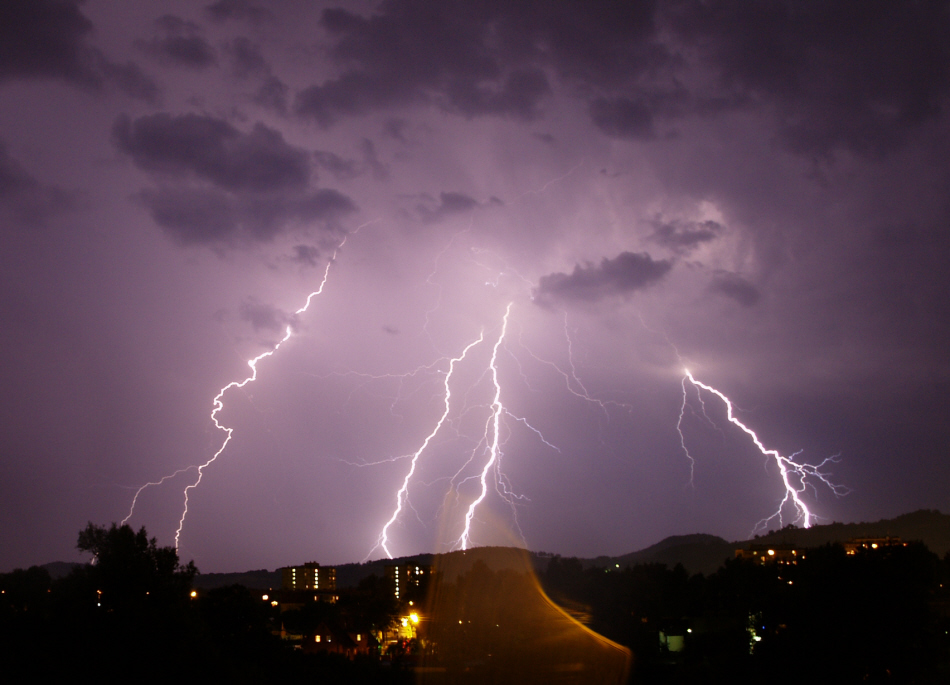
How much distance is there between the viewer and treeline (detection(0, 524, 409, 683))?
11.2 m

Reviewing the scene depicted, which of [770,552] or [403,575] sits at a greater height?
[770,552]

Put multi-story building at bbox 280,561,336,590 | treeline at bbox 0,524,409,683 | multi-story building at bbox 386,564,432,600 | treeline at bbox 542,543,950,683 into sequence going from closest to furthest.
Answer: treeline at bbox 0,524,409,683, treeline at bbox 542,543,950,683, multi-story building at bbox 386,564,432,600, multi-story building at bbox 280,561,336,590

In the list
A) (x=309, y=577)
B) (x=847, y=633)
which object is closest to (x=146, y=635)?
(x=847, y=633)

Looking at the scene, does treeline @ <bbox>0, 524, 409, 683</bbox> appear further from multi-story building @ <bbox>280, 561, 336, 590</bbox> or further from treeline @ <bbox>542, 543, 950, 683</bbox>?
multi-story building @ <bbox>280, 561, 336, 590</bbox>

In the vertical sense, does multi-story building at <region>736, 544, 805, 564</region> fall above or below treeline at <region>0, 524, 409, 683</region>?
below

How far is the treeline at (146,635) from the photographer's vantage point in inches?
440

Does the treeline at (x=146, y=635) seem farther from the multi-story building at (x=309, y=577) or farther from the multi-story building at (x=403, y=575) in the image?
the multi-story building at (x=309, y=577)

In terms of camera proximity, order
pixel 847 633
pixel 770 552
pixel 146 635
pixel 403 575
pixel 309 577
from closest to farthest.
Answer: pixel 146 635, pixel 847 633, pixel 770 552, pixel 403 575, pixel 309 577

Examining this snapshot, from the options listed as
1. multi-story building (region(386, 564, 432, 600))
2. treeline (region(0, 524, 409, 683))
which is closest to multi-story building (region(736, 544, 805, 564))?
multi-story building (region(386, 564, 432, 600))

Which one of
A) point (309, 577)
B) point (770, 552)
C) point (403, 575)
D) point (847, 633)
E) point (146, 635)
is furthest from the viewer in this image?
point (309, 577)

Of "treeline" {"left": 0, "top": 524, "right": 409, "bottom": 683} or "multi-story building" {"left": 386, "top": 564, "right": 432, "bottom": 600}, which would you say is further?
"multi-story building" {"left": 386, "top": 564, "right": 432, "bottom": 600}

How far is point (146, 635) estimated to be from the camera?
11.9m

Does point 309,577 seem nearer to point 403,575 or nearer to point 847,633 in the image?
point 403,575

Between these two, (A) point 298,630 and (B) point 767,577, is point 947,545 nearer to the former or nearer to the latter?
(B) point 767,577
